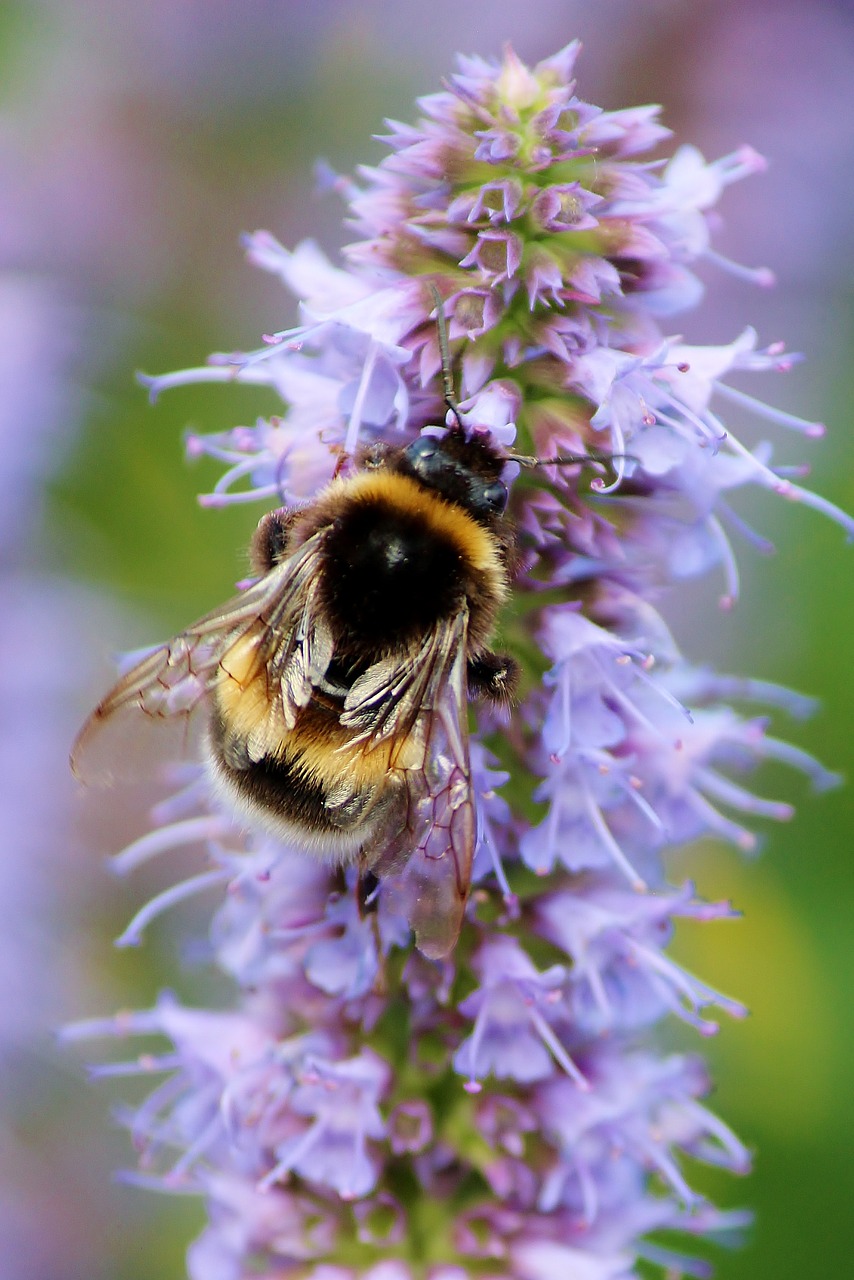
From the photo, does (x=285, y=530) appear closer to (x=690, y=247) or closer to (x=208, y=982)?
(x=690, y=247)

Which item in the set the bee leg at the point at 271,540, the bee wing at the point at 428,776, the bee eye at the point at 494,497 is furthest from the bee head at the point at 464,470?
the bee leg at the point at 271,540

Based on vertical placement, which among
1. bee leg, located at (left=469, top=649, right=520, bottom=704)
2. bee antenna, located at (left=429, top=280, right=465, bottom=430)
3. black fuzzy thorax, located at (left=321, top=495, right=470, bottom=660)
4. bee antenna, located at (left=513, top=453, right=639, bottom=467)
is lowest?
bee leg, located at (left=469, top=649, right=520, bottom=704)

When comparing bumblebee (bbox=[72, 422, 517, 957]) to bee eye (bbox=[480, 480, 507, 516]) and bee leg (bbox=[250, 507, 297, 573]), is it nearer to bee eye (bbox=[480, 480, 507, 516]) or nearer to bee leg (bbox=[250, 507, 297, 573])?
bee eye (bbox=[480, 480, 507, 516])

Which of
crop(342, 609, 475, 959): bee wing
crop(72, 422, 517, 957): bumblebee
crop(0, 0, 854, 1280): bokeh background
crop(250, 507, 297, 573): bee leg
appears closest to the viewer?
crop(342, 609, 475, 959): bee wing

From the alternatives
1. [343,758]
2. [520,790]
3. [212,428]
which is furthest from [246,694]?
[212,428]

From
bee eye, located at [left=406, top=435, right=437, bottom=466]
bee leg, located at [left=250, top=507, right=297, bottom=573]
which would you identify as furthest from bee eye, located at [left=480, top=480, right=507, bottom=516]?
bee leg, located at [left=250, top=507, right=297, bottom=573]

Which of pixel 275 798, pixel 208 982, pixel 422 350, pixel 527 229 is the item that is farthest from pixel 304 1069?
pixel 208 982
